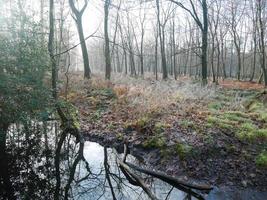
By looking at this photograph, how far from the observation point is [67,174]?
7457mm

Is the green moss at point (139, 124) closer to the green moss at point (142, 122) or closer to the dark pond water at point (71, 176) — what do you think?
the green moss at point (142, 122)

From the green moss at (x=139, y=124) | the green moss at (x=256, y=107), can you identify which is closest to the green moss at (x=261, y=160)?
the green moss at (x=139, y=124)

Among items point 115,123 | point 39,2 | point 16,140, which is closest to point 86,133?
point 115,123

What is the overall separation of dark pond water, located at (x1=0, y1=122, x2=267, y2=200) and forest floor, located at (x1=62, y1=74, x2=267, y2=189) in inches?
21.6

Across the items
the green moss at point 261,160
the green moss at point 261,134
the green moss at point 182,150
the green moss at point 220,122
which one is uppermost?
the green moss at point 220,122

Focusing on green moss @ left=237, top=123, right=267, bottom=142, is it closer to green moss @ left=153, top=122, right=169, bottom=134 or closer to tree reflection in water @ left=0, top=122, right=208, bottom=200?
green moss @ left=153, top=122, right=169, bottom=134

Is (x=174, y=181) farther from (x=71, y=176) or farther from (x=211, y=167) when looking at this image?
(x=71, y=176)

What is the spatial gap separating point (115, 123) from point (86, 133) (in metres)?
1.12

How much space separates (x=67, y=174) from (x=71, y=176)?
0.19 metres

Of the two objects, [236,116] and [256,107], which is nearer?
[236,116]

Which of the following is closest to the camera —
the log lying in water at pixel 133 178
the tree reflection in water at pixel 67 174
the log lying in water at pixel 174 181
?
the log lying in water at pixel 133 178

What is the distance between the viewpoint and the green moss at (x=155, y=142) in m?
8.13

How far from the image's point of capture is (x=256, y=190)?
609cm

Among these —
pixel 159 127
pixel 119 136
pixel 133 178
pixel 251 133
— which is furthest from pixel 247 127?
pixel 119 136
